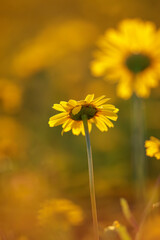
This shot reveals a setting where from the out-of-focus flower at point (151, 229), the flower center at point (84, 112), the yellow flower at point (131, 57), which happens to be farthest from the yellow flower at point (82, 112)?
the yellow flower at point (131, 57)

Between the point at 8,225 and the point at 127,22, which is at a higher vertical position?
the point at 127,22

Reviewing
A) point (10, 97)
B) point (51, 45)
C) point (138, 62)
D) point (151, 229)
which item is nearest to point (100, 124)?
Answer: point (151, 229)

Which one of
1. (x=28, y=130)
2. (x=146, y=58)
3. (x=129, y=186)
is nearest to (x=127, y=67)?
(x=146, y=58)

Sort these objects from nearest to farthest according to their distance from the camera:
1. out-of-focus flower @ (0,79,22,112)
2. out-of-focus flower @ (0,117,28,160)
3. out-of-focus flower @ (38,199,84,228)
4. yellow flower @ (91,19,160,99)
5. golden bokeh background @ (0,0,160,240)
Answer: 1. out-of-focus flower @ (38,199,84,228)
2. golden bokeh background @ (0,0,160,240)
3. yellow flower @ (91,19,160,99)
4. out-of-focus flower @ (0,117,28,160)
5. out-of-focus flower @ (0,79,22,112)

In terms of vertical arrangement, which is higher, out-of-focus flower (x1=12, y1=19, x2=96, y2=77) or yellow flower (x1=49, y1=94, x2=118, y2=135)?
out-of-focus flower (x1=12, y1=19, x2=96, y2=77)

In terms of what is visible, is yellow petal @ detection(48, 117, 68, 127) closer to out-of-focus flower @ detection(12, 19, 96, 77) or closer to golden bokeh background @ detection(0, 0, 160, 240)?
golden bokeh background @ detection(0, 0, 160, 240)

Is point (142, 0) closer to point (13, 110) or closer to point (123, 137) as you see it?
point (123, 137)

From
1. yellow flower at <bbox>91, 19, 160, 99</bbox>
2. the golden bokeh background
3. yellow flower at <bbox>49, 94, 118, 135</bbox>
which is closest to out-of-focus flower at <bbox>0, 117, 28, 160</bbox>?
the golden bokeh background
